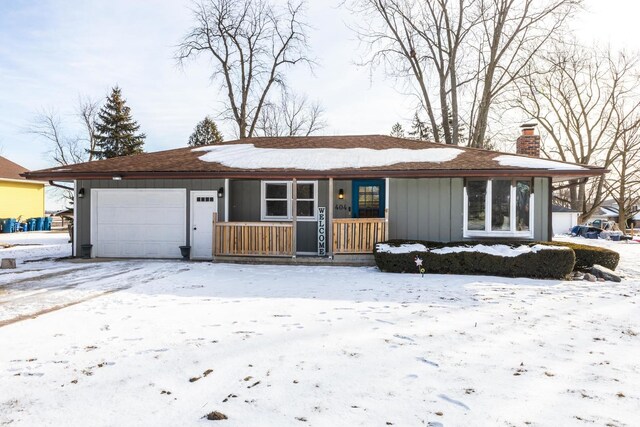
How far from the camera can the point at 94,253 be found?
10.0m

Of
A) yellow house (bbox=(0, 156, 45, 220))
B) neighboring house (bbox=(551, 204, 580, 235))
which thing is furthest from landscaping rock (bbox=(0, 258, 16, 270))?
neighboring house (bbox=(551, 204, 580, 235))

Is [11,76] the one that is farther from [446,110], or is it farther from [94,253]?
[446,110]

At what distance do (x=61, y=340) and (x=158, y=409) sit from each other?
199cm

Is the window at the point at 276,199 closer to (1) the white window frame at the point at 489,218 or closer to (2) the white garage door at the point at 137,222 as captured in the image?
(2) the white garage door at the point at 137,222

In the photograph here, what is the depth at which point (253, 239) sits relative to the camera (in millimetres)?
9312

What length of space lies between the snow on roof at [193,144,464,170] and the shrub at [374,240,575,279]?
8.34 feet

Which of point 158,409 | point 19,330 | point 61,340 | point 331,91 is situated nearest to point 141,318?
point 61,340

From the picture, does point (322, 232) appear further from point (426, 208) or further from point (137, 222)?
point (137, 222)

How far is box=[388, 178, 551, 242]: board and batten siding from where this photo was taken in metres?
9.21

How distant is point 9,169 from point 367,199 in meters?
25.1

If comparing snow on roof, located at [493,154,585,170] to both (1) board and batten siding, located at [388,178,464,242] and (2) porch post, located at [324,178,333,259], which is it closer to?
(1) board and batten siding, located at [388,178,464,242]

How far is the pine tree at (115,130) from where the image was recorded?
27.6 m

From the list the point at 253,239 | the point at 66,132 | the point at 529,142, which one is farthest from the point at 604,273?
the point at 66,132

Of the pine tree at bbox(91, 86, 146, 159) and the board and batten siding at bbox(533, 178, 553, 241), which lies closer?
the board and batten siding at bbox(533, 178, 553, 241)
